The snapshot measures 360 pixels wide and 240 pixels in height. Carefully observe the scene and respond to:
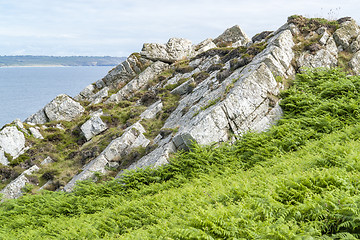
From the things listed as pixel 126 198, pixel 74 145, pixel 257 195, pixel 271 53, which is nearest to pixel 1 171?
pixel 74 145

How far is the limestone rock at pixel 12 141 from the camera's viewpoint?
2373 cm

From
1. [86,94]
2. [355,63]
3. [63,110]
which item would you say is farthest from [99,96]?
[355,63]

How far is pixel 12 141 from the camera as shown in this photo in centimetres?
2439

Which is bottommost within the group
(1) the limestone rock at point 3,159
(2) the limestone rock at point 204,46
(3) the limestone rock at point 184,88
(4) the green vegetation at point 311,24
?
(1) the limestone rock at point 3,159

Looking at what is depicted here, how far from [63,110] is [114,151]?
658 inches

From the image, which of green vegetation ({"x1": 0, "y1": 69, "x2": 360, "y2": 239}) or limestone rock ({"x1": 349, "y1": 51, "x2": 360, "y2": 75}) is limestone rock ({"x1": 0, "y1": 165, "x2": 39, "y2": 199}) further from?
limestone rock ({"x1": 349, "y1": 51, "x2": 360, "y2": 75})

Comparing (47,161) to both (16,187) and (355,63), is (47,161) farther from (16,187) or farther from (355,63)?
(355,63)

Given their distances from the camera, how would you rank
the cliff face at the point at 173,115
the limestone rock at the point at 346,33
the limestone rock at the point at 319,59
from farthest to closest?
the limestone rock at the point at 346,33 → the limestone rock at the point at 319,59 → the cliff face at the point at 173,115

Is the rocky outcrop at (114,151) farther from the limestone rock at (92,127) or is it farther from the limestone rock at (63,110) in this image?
the limestone rock at (63,110)

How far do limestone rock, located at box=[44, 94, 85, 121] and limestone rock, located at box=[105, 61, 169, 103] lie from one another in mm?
4009

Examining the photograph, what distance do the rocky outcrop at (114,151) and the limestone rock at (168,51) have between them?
63.3ft

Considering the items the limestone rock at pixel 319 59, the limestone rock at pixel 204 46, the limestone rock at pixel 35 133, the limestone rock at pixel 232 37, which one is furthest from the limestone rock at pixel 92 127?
the limestone rock at pixel 232 37

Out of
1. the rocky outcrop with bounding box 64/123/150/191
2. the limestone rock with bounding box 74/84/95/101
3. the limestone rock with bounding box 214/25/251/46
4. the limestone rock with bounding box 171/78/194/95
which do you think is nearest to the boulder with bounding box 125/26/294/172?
the rocky outcrop with bounding box 64/123/150/191

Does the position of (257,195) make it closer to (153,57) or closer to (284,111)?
(284,111)
